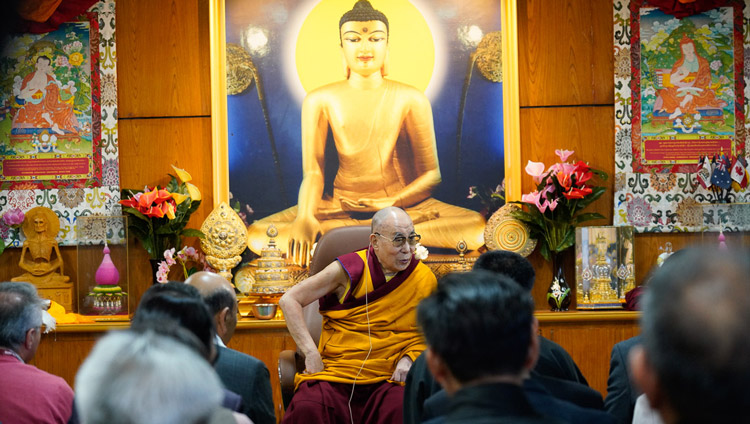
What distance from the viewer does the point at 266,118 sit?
215 inches

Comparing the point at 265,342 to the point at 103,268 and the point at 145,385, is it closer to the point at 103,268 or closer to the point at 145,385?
the point at 103,268

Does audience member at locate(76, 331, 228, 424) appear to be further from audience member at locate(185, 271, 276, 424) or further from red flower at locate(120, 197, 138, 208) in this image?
red flower at locate(120, 197, 138, 208)

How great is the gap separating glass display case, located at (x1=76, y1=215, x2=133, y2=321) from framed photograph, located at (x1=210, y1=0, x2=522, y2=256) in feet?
2.69

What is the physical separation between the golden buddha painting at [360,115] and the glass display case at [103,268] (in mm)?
836

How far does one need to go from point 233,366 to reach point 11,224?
3390 mm

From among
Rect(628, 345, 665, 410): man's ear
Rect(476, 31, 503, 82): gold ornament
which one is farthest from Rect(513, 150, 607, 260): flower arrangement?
Rect(628, 345, 665, 410): man's ear

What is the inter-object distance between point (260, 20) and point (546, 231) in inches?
96.2

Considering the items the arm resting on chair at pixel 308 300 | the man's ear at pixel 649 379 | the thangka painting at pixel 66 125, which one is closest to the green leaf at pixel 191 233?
the thangka painting at pixel 66 125

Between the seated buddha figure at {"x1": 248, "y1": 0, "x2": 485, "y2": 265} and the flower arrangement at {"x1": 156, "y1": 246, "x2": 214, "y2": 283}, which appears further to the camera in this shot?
the seated buddha figure at {"x1": 248, "y1": 0, "x2": 485, "y2": 265}

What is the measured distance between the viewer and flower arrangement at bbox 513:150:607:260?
5176 millimetres

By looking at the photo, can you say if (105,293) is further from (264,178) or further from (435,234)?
(435,234)

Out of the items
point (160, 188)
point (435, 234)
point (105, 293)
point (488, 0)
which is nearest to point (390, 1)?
point (488, 0)

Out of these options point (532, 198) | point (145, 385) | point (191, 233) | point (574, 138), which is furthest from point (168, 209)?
point (145, 385)

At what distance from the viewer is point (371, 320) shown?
13.8 feet
